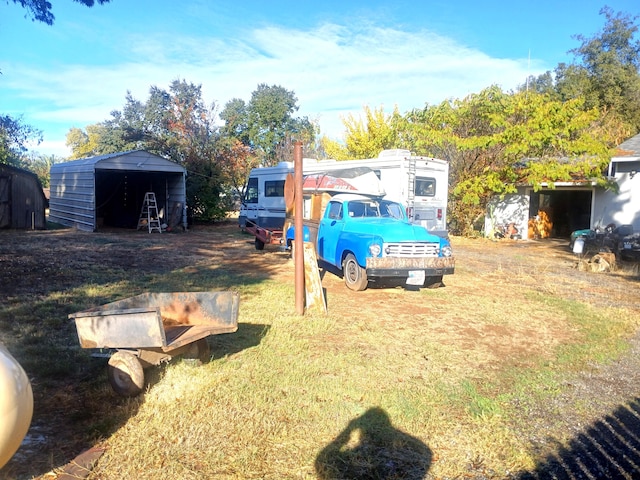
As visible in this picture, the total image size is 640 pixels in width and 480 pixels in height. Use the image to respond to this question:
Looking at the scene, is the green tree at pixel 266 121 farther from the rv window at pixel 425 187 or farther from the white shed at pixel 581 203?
the rv window at pixel 425 187

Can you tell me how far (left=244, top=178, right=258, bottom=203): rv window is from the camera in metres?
21.7

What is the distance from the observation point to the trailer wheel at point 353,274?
31.9 feet

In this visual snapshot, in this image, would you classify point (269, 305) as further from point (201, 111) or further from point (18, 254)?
point (201, 111)

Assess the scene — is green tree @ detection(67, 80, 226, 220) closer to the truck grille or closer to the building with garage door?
the building with garage door

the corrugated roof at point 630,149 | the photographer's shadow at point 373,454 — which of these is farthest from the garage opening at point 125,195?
the photographer's shadow at point 373,454

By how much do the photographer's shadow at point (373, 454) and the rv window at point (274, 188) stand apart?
16.2 metres

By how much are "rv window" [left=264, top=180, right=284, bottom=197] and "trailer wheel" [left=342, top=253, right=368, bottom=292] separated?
10.2 m

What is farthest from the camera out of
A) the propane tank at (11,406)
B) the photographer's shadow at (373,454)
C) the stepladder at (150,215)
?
the stepladder at (150,215)

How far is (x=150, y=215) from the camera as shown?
24.3 m

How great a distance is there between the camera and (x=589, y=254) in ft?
50.1

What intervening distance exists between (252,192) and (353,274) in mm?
12735

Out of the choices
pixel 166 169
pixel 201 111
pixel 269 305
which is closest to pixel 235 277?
pixel 269 305

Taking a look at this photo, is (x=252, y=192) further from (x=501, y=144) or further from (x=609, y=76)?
(x=609, y=76)

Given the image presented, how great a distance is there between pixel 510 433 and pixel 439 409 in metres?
0.65
